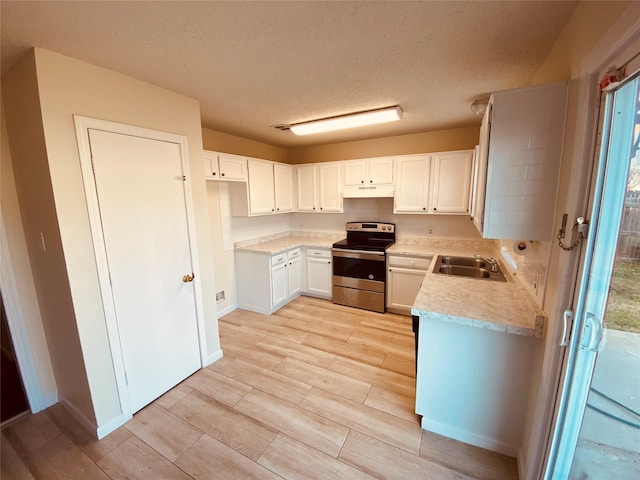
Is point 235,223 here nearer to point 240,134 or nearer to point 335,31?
point 240,134

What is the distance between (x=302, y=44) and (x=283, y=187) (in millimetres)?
2653

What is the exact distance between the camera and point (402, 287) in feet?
11.3

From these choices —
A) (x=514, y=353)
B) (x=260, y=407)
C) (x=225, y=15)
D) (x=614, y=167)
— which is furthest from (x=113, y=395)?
(x=614, y=167)

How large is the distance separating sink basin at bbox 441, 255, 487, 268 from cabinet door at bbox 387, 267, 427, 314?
0.38m

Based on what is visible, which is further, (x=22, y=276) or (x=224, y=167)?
(x=224, y=167)

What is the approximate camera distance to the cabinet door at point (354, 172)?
12.3 ft

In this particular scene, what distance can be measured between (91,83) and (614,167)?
2.73 m

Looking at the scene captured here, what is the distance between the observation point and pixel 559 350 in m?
1.18

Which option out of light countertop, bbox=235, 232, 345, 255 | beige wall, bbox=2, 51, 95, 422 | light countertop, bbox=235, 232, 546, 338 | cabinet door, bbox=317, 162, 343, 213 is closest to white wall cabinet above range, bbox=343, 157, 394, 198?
cabinet door, bbox=317, 162, 343, 213

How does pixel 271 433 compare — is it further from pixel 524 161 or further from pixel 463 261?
pixel 463 261

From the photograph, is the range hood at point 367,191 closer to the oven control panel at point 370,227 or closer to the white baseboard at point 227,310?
the oven control panel at point 370,227

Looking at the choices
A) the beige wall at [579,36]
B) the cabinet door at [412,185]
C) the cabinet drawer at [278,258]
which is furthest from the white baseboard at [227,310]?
the beige wall at [579,36]

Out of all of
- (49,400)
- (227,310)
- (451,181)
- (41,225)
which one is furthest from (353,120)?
(49,400)

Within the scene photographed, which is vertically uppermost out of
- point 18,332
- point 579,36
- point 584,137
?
point 579,36
